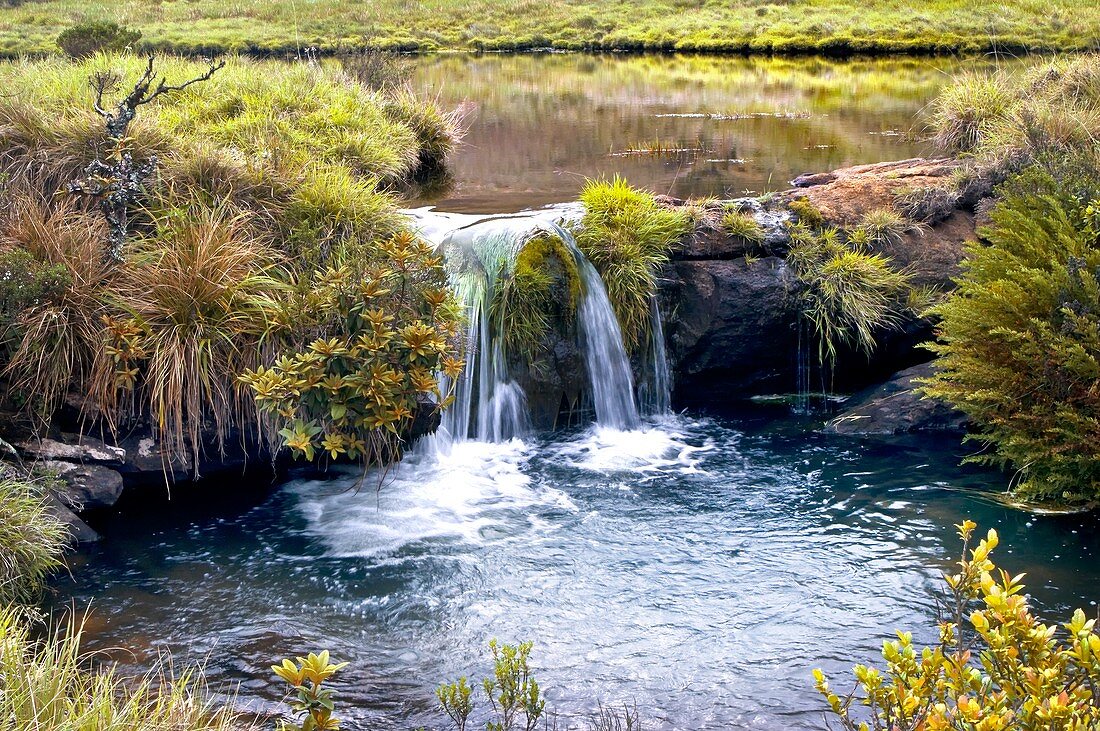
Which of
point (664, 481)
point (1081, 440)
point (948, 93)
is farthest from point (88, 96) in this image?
point (948, 93)

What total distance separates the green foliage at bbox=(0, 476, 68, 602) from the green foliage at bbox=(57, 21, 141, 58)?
15.5 metres

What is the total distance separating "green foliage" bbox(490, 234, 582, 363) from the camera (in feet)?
30.7

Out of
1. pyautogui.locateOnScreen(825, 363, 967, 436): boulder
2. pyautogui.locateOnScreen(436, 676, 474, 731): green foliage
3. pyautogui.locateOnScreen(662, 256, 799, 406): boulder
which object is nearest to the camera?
pyautogui.locateOnScreen(436, 676, 474, 731): green foliage

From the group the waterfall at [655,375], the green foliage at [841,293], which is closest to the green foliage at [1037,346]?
the green foliage at [841,293]

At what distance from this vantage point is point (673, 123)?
752 inches

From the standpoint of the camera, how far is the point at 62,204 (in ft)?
27.5

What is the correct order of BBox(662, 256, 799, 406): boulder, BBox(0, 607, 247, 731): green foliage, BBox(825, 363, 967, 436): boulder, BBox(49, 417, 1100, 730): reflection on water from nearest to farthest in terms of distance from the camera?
BBox(0, 607, 247, 731): green foliage → BBox(49, 417, 1100, 730): reflection on water → BBox(825, 363, 967, 436): boulder → BBox(662, 256, 799, 406): boulder

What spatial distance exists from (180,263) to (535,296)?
330 centimetres

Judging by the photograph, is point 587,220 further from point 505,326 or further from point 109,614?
point 109,614

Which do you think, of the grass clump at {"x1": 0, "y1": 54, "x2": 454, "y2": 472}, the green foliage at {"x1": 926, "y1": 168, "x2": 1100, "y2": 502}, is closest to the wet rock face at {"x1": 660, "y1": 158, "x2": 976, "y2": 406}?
the green foliage at {"x1": 926, "y1": 168, "x2": 1100, "y2": 502}

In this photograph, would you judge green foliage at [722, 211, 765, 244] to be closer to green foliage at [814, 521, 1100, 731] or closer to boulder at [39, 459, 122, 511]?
boulder at [39, 459, 122, 511]

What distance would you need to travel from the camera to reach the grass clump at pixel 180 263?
294 inches

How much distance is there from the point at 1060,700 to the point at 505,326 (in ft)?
22.8

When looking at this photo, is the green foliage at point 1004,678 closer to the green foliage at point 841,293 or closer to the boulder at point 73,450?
the boulder at point 73,450
